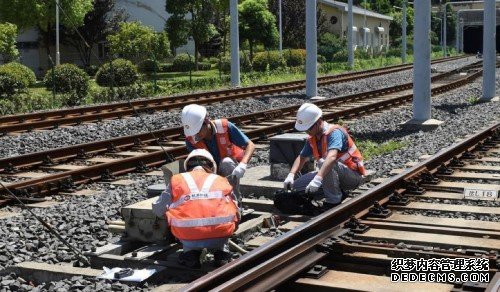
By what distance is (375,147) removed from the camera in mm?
14383

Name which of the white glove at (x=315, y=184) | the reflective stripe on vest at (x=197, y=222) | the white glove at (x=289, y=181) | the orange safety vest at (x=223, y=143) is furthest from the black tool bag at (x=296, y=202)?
the reflective stripe on vest at (x=197, y=222)

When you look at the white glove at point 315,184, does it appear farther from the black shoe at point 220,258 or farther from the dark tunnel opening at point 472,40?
the dark tunnel opening at point 472,40

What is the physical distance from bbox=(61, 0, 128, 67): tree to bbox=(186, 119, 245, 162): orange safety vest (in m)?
38.5

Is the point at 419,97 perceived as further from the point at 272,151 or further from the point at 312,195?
the point at 312,195

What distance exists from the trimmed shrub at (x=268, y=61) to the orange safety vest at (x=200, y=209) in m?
36.0

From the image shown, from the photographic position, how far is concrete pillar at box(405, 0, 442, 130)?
58.3ft

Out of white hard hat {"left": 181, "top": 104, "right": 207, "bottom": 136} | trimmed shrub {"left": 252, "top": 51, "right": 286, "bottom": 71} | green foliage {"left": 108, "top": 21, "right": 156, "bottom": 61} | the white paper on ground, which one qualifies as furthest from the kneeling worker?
trimmed shrub {"left": 252, "top": 51, "right": 286, "bottom": 71}

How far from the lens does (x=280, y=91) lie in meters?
27.7

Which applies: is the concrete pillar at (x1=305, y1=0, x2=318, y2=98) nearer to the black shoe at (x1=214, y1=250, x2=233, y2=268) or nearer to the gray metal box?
the gray metal box

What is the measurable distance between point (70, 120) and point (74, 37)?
30621 mm

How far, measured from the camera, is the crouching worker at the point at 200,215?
6656mm

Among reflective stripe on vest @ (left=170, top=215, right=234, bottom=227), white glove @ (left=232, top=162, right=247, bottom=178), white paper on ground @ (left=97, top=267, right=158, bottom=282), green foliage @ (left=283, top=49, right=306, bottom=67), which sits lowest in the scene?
white paper on ground @ (left=97, top=267, right=158, bottom=282)

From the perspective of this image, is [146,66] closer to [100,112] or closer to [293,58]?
[293,58]

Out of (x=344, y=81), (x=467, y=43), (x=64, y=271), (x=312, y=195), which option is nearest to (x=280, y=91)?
(x=344, y=81)
